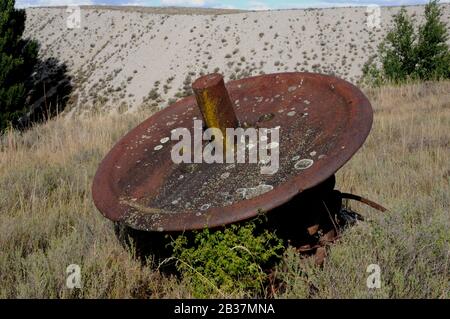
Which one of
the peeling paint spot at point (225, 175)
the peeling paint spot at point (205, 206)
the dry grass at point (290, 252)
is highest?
the peeling paint spot at point (225, 175)

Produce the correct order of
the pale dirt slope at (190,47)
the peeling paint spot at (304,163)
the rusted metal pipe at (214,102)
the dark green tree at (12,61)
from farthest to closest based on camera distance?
1. the pale dirt slope at (190,47)
2. the dark green tree at (12,61)
3. the rusted metal pipe at (214,102)
4. the peeling paint spot at (304,163)

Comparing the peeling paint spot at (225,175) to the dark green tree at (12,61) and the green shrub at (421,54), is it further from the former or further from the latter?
the dark green tree at (12,61)

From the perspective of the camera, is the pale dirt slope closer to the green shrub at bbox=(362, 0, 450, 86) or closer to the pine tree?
the pine tree

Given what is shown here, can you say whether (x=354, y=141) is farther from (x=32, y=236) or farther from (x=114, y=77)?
(x=114, y=77)

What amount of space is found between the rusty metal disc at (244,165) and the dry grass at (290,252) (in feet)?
1.35

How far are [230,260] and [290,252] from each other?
34 centimetres

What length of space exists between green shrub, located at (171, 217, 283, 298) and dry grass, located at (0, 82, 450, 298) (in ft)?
0.44

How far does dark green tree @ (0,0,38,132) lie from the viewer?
19.2 meters

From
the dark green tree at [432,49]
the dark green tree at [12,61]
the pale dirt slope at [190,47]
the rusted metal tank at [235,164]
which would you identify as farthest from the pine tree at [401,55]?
the dark green tree at [12,61]

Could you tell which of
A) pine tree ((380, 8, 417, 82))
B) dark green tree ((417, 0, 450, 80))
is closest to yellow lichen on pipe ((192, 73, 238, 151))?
pine tree ((380, 8, 417, 82))

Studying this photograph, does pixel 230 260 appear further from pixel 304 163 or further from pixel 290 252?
pixel 304 163

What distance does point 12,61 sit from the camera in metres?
20.0

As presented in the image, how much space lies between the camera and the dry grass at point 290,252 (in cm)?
256

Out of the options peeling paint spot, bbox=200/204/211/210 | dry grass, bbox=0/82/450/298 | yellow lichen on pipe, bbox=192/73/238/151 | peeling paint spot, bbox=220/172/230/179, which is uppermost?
yellow lichen on pipe, bbox=192/73/238/151
